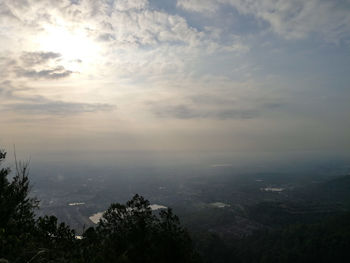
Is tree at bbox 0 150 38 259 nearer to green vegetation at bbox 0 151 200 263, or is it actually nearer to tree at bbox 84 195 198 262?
green vegetation at bbox 0 151 200 263

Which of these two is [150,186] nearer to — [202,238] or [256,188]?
[256,188]

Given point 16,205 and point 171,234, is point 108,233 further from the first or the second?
point 16,205

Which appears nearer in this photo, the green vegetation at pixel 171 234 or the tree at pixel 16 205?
the green vegetation at pixel 171 234

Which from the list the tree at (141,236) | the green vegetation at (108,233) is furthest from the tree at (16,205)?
the tree at (141,236)

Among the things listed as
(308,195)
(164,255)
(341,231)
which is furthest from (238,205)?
(164,255)

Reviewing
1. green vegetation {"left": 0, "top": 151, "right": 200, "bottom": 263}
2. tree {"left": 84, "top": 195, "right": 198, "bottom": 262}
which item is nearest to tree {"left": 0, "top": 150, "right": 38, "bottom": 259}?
green vegetation {"left": 0, "top": 151, "right": 200, "bottom": 263}

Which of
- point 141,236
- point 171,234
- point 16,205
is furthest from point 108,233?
point 16,205

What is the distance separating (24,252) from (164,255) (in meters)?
7.05

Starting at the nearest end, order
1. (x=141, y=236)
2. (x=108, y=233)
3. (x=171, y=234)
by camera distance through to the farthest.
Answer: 1. (x=141, y=236)
2. (x=108, y=233)
3. (x=171, y=234)

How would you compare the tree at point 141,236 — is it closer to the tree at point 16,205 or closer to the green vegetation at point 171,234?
the green vegetation at point 171,234

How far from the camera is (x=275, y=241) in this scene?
5341cm

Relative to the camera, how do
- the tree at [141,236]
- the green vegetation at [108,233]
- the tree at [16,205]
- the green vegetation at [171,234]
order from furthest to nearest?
the tree at [141,236] → the tree at [16,205] → the green vegetation at [108,233] → the green vegetation at [171,234]

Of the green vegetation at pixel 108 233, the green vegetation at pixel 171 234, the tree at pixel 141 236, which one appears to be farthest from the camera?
the tree at pixel 141 236

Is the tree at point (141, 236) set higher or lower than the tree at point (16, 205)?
lower
